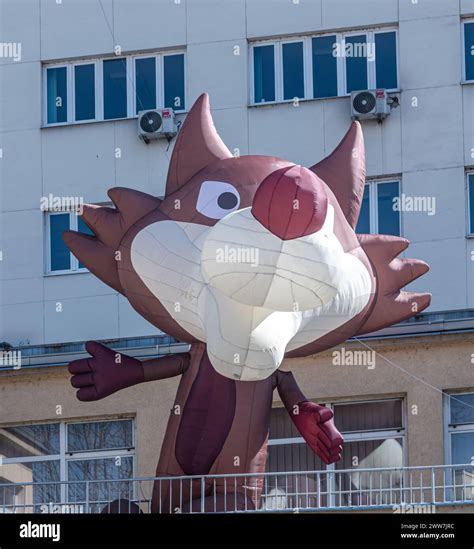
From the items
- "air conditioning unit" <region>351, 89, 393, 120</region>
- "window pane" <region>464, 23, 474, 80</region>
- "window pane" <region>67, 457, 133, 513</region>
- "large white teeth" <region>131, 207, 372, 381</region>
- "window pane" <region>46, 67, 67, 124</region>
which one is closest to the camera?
"large white teeth" <region>131, 207, 372, 381</region>

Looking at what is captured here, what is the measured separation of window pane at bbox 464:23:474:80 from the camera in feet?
85.0

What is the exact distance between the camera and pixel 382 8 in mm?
26203

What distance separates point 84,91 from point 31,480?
4.70m

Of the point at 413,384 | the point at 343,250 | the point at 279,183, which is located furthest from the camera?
the point at 413,384

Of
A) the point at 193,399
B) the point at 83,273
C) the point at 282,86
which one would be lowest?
the point at 193,399

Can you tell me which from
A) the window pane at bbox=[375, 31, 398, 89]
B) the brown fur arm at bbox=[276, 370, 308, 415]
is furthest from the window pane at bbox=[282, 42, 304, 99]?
the brown fur arm at bbox=[276, 370, 308, 415]

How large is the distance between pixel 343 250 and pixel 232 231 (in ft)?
4.74

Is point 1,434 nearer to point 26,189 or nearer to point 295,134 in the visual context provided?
point 26,189

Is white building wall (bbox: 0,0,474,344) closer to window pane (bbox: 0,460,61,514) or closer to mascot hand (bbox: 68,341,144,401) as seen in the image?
window pane (bbox: 0,460,61,514)

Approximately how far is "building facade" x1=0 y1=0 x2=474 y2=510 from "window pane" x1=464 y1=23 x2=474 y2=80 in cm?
2

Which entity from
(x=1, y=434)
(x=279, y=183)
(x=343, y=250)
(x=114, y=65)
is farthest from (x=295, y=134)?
(x=279, y=183)

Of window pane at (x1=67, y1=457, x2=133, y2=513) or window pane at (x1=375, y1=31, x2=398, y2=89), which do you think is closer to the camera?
window pane at (x1=67, y1=457, x2=133, y2=513)

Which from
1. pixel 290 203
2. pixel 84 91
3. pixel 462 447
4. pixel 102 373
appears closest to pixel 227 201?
pixel 290 203

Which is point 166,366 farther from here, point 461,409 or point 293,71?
point 293,71
